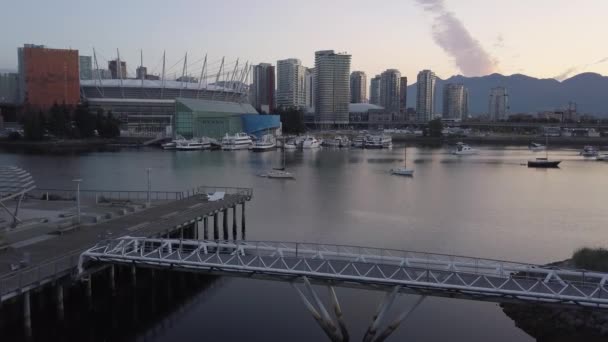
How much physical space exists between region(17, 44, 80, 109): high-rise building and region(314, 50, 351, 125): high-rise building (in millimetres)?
73280

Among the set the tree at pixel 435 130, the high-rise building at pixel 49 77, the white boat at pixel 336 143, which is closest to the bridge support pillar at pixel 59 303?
the white boat at pixel 336 143

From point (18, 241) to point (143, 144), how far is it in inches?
2489

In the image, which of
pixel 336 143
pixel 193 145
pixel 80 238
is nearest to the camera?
pixel 80 238

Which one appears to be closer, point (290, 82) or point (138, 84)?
point (138, 84)

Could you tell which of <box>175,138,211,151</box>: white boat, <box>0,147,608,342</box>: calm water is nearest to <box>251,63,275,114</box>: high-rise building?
<box>175,138,211,151</box>: white boat

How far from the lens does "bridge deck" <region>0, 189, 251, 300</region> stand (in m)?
10.1

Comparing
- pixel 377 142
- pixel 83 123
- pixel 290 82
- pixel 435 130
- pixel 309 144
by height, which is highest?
pixel 290 82

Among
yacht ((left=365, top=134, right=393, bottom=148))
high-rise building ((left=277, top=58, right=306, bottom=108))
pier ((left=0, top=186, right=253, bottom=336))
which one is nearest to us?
pier ((left=0, top=186, right=253, bottom=336))

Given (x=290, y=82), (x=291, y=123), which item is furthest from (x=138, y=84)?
(x=290, y=82)

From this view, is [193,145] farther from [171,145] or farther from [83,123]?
[83,123]

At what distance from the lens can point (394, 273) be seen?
10258 mm

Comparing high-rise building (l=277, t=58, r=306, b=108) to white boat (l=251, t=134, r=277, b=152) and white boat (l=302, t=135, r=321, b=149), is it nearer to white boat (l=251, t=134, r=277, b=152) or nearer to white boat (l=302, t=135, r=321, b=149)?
white boat (l=302, t=135, r=321, b=149)

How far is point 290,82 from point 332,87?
28.4 metres

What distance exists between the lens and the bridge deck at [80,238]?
10.1 metres
